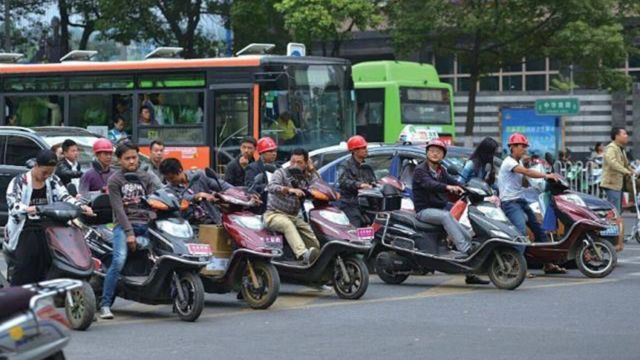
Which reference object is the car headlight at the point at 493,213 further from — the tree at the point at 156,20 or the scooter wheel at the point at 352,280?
the tree at the point at 156,20

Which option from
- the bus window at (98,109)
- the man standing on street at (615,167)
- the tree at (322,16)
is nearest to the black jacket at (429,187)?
the man standing on street at (615,167)

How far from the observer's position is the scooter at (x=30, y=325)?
6793mm

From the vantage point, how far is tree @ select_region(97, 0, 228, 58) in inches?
1538

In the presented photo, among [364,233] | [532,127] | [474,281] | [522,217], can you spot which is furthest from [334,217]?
[532,127]

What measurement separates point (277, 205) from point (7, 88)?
48.4ft

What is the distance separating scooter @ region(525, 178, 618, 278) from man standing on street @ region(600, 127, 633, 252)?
3627 mm

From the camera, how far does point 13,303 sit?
22.7 feet

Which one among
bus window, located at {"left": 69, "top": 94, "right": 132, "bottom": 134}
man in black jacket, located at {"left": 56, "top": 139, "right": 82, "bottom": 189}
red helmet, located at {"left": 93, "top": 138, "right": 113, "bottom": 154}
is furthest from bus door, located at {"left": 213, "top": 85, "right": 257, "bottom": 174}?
red helmet, located at {"left": 93, "top": 138, "right": 113, "bottom": 154}

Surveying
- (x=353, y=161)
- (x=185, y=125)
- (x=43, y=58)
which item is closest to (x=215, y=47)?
(x=43, y=58)

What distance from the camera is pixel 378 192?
15.3 m

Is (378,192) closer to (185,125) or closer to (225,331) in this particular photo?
(225,331)

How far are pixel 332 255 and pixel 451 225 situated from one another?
1708 mm

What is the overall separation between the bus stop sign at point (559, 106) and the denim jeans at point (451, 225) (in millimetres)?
17598

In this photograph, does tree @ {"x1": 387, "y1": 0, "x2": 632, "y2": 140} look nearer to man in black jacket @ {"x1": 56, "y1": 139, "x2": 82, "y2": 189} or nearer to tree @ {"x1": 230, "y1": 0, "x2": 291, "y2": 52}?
tree @ {"x1": 230, "y1": 0, "x2": 291, "y2": 52}
